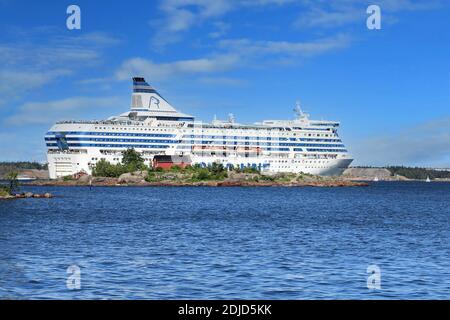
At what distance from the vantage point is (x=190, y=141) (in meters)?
139

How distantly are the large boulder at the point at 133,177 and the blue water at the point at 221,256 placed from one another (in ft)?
226

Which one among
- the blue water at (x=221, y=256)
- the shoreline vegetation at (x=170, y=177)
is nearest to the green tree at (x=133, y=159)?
the shoreline vegetation at (x=170, y=177)

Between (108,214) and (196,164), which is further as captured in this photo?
(196,164)

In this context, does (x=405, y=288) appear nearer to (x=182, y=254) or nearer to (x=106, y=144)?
(x=182, y=254)

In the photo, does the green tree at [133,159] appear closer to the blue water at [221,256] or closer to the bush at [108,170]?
the bush at [108,170]

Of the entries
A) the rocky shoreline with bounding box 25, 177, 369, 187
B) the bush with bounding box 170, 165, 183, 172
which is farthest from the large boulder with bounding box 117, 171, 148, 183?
the bush with bounding box 170, 165, 183, 172

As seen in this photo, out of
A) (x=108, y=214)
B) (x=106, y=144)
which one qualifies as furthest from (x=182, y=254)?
(x=106, y=144)

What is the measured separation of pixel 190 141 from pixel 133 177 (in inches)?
962

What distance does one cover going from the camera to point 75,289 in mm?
18469

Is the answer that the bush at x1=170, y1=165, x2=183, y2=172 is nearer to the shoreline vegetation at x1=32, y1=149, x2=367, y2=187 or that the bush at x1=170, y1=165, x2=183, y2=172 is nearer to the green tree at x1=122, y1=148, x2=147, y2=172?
the shoreline vegetation at x1=32, y1=149, x2=367, y2=187

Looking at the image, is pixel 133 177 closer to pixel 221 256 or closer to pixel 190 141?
pixel 190 141

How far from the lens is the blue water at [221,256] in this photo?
61.6ft

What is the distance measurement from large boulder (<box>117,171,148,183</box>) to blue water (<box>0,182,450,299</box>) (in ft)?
226
